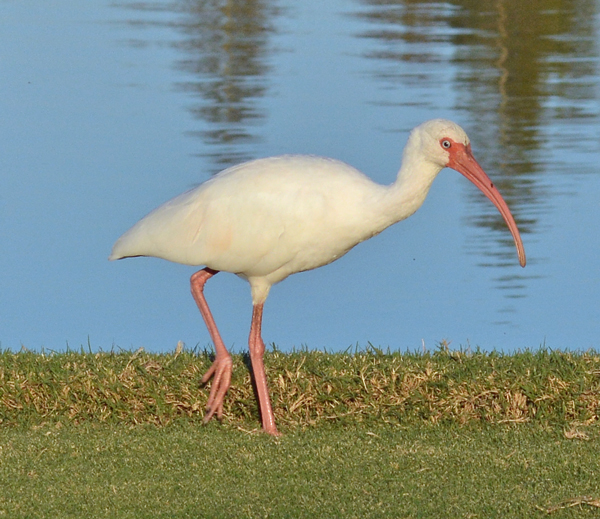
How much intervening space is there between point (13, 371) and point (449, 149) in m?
2.62

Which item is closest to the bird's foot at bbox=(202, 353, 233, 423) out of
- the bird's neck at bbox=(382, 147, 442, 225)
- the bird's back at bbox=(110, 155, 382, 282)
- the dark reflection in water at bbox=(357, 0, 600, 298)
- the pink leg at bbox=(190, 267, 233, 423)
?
the pink leg at bbox=(190, 267, 233, 423)

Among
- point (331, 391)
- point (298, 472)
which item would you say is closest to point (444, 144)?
point (331, 391)

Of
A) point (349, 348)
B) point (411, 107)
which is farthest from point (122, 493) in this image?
point (411, 107)

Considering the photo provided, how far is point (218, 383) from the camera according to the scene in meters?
6.35

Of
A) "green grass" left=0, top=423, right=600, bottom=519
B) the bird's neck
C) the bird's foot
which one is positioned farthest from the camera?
the bird's foot

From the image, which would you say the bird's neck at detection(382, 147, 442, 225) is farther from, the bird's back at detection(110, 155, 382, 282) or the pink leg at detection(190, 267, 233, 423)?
the pink leg at detection(190, 267, 233, 423)

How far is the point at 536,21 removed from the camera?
20.5m

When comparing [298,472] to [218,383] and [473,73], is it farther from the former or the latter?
[473,73]

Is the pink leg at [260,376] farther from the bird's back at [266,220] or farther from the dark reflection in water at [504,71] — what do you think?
the dark reflection in water at [504,71]

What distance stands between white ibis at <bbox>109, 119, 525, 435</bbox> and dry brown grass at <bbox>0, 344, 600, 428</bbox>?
0.20 metres

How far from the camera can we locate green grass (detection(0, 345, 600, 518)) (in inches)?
203

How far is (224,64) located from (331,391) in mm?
11102

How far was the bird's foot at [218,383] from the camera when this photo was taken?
6.25m

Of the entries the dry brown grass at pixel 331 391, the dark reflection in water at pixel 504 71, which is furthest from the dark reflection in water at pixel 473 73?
the dry brown grass at pixel 331 391
